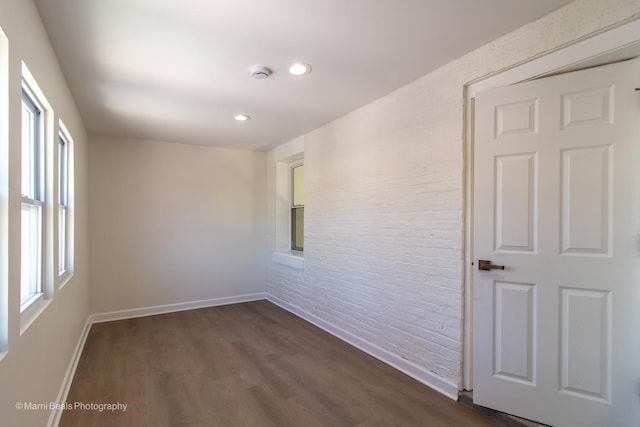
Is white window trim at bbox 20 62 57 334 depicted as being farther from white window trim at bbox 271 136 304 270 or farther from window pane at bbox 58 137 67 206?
white window trim at bbox 271 136 304 270

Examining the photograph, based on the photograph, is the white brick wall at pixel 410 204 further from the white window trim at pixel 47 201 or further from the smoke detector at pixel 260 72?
the white window trim at pixel 47 201

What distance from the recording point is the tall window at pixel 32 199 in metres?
Result: 1.94

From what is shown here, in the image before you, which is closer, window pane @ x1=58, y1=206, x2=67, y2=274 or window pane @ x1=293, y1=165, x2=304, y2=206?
window pane @ x1=58, y1=206, x2=67, y2=274

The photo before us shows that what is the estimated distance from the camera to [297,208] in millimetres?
5383

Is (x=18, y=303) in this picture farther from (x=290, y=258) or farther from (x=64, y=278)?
(x=290, y=258)

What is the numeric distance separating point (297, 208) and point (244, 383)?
3050mm

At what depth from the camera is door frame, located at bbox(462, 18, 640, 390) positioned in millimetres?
1732

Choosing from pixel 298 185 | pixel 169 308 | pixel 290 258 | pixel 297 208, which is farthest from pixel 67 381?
pixel 298 185

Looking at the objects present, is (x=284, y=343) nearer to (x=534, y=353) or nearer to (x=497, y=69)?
(x=534, y=353)

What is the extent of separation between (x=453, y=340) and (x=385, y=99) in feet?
7.14

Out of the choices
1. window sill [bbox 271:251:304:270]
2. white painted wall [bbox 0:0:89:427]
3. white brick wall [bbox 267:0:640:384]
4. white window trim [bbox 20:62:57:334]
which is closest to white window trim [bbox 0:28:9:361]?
white painted wall [bbox 0:0:89:427]

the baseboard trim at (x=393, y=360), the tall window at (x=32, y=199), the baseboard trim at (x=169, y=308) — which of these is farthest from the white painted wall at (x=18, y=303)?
the baseboard trim at (x=393, y=360)

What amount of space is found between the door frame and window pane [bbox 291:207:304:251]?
3.16m

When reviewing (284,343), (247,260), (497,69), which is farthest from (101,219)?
(497,69)
